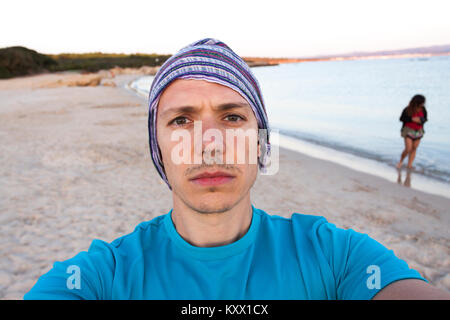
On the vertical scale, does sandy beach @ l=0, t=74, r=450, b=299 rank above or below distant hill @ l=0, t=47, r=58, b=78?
below

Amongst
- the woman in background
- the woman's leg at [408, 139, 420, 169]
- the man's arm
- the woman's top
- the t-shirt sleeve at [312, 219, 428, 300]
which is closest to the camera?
the man's arm

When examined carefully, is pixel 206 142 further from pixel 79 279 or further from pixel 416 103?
pixel 416 103

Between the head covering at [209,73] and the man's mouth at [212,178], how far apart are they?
40cm

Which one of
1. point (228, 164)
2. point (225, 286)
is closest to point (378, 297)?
point (225, 286)

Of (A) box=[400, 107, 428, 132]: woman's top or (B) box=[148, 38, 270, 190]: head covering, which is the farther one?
(A) box=[400, 107, 428, 132]: woman's top

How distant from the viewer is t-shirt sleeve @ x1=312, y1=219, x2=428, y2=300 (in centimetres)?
128

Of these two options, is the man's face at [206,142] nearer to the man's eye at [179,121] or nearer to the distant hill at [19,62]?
the man's eye at [179,121]

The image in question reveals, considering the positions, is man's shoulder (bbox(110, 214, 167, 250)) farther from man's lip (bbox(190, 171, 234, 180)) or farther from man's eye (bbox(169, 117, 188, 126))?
man's eye (bbox(169, 117, 188, 126))

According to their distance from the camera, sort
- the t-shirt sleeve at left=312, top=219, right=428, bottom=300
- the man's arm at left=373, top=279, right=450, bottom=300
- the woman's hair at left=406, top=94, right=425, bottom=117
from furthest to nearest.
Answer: the woman's hair at left=406, top=94, right=425, bottom=117
the t-shirt sleeve at left=312, top=219, right=428, bottom=300
the man's arm at left=373, top=279, right=450, bottom=300

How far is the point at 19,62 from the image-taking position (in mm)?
47875

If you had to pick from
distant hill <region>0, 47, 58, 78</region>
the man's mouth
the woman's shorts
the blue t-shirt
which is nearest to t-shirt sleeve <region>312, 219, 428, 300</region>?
the blue t-shirt

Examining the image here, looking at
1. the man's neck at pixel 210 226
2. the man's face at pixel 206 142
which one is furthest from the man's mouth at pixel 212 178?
the man's neck at pixel 210 226

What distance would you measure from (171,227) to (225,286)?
0.45 meters

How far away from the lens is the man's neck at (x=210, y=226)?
151 centimetres
